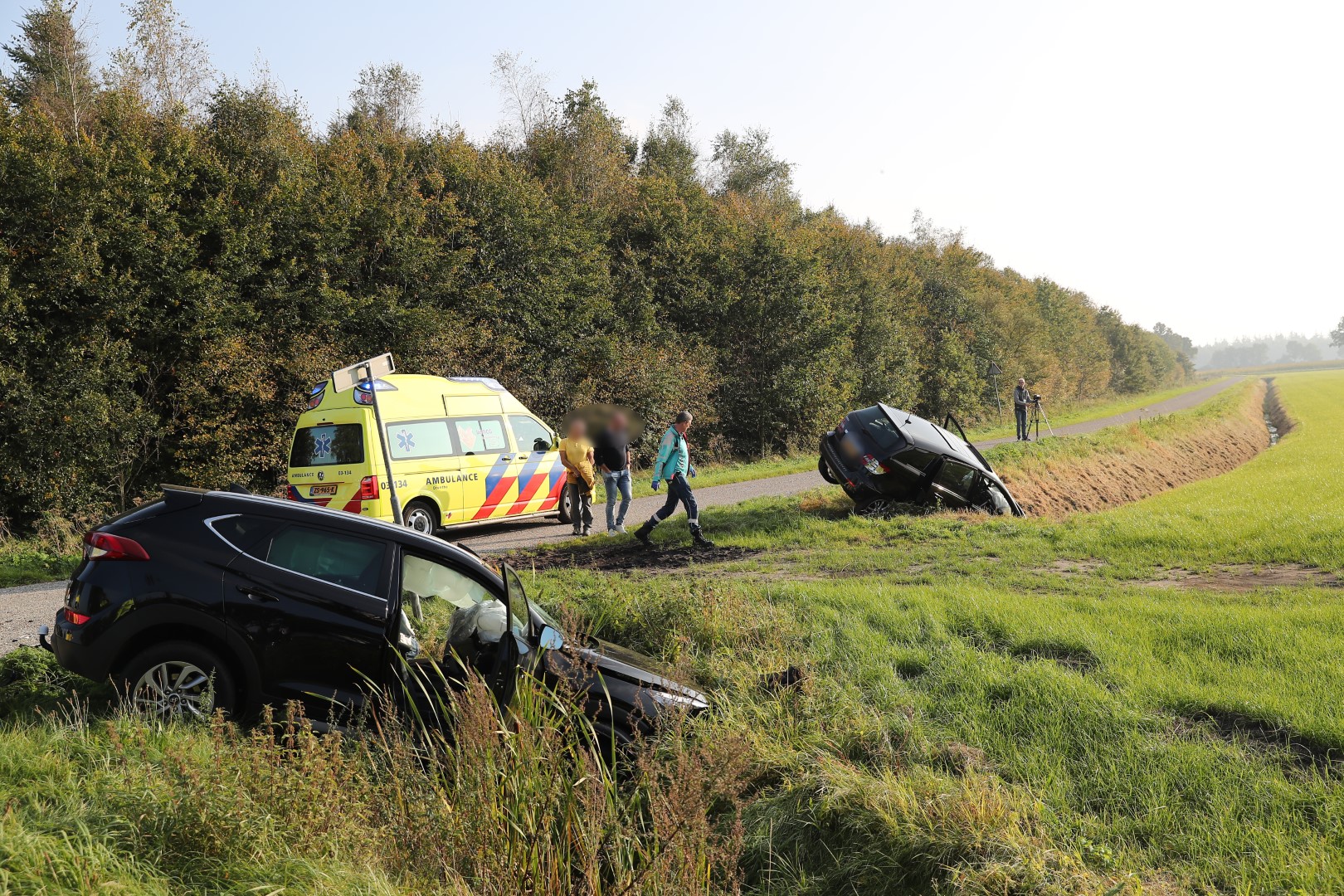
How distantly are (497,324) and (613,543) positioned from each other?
375 inches

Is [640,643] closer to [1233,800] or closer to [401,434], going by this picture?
[1233,800]

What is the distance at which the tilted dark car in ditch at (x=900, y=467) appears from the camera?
44.7 ft

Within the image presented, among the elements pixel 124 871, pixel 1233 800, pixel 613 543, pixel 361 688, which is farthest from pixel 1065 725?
pixel 613 543

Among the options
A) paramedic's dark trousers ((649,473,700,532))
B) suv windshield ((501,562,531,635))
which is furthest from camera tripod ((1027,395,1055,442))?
suv windshield ((501,562,531,635))

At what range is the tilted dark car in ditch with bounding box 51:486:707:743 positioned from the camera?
16.1 ft

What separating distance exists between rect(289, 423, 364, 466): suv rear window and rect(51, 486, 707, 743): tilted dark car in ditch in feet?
21.6

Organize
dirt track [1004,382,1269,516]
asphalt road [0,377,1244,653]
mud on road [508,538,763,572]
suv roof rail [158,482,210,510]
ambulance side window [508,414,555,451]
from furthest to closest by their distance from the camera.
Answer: dirt track [1004,382,1269,516] < ambulance side window [508,414,555,451] < mud on road [508,538,763,572] < asphalt road [0,377,1244,653] < suv roof rail [158,482,210,510]

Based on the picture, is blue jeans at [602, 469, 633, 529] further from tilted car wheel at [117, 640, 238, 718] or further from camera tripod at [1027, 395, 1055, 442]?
camera tripod at [1027, 395, 1055, 442]

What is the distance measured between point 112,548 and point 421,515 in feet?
24.4

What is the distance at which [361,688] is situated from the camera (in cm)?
499

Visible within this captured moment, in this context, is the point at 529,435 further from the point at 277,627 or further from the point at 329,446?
the point at 277,627

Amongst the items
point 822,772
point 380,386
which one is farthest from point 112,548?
point 380,386

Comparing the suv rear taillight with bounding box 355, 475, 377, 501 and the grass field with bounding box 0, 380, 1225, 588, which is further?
the suv rear taillight with bounding box 355, 475, 377, 501

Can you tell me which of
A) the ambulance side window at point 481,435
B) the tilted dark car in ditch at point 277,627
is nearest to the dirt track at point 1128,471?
the ambulance side window at point 481,435
